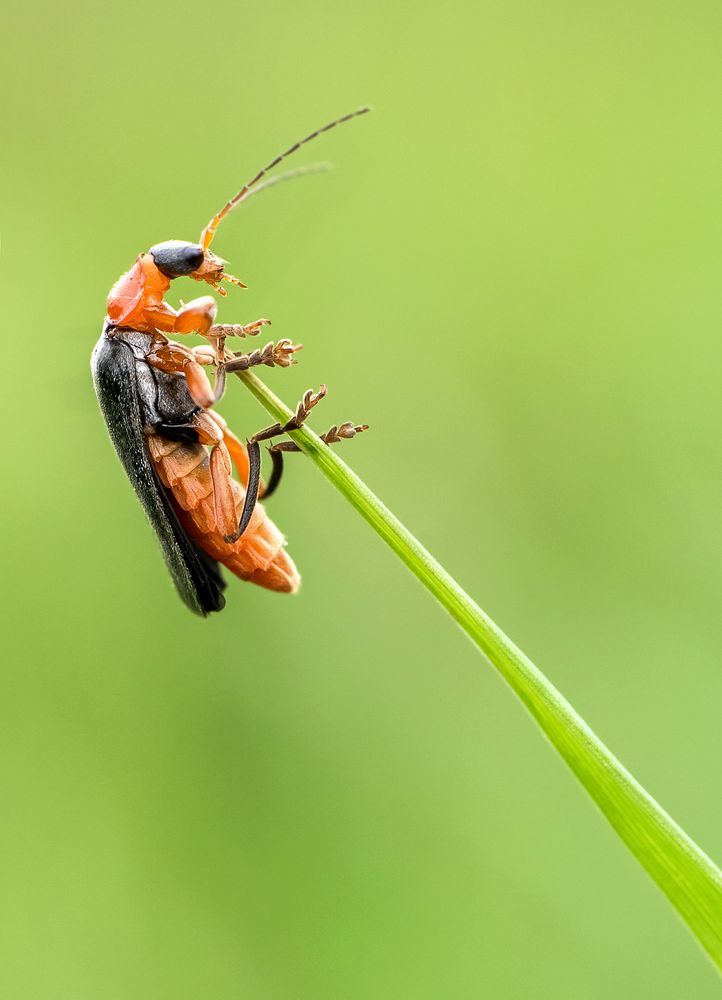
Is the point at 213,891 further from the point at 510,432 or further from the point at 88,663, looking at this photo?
the point at 510,432

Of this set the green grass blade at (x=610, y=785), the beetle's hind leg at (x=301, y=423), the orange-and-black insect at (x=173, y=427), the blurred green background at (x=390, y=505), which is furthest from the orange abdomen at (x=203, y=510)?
the green grass blade at (x=610, y=785)

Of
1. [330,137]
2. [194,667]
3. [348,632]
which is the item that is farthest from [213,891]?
[330,137]

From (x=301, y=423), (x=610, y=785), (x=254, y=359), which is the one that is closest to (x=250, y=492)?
(x=254, y=359)

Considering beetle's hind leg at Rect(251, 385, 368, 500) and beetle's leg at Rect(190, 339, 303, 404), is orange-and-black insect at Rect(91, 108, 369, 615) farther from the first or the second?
beetle's leg at Rect(190, 339, 303, 404)

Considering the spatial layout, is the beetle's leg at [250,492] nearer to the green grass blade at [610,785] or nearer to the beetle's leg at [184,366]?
the beetle's leg at [184,366]

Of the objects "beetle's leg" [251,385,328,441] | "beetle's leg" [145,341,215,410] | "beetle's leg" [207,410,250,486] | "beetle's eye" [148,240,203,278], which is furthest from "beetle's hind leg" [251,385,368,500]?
"beetle's eye" [148,240,203,278]

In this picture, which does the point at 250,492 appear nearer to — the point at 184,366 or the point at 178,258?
the point at 184,366
